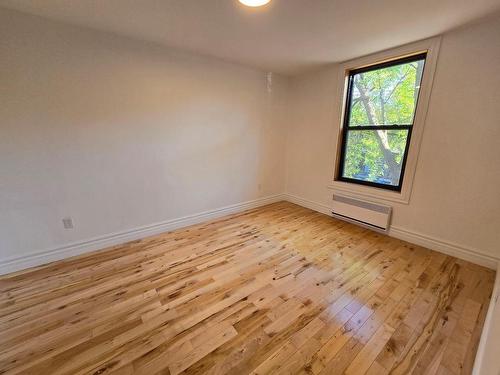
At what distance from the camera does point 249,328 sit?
1.48 metres

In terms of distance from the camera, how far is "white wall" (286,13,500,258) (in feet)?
6.73

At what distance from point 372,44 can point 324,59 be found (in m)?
0.64

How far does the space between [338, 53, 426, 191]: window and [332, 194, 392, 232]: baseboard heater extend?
309 mm

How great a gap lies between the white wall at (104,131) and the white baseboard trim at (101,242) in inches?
2.5

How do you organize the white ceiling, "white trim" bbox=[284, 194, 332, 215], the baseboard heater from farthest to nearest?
"white trim" bbox=[284, 194, 332, 215]
the baseboard heater
the white ceiling

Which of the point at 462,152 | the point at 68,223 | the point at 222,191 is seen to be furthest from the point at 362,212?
the point at 68,223

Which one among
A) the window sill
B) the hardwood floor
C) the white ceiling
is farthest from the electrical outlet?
the window sill

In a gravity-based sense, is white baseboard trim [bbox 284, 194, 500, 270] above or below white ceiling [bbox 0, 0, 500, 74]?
below

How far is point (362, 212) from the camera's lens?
3.07 m

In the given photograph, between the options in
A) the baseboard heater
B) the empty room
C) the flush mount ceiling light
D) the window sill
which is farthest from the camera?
the baseboard heater

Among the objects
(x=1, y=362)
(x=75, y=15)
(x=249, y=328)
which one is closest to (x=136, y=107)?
(x=75, y=15)

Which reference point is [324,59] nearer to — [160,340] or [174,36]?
[174,36]

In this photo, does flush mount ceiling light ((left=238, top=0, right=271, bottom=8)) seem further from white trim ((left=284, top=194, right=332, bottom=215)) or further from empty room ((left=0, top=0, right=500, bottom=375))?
white trim ((left=284, top=194, right=332, bottom=215))

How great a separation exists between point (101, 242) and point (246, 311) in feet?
6.46
